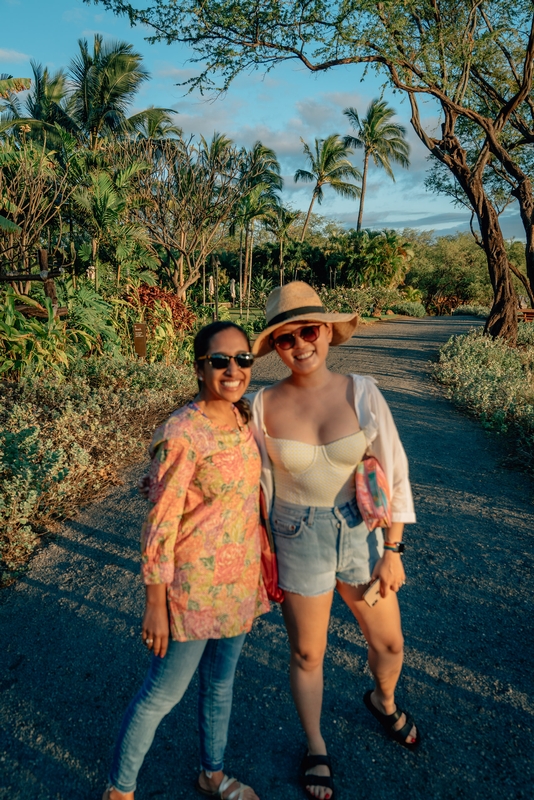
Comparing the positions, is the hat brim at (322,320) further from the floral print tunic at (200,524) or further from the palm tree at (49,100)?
the palm tree at (49,100)

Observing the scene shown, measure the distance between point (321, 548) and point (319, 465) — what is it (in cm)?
29

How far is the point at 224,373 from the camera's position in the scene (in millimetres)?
1683

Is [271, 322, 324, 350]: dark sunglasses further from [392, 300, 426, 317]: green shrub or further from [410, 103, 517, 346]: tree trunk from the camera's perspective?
[392, 300, 426, 317]: green shrub

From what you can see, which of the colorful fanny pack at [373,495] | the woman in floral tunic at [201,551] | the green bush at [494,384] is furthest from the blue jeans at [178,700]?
the green bush at [494,384]

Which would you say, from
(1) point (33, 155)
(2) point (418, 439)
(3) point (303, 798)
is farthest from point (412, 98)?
(3) point (303, 798)

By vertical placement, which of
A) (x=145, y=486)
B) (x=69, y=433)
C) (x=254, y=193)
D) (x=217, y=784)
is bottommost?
(x=217, y=784)

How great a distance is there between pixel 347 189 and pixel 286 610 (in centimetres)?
3636

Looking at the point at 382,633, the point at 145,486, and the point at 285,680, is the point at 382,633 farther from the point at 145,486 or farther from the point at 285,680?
the point at 145,486

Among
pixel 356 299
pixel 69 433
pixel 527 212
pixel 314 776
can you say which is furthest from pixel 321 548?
pixel 356 299

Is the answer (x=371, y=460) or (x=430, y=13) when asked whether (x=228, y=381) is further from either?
(x=430, y=13)

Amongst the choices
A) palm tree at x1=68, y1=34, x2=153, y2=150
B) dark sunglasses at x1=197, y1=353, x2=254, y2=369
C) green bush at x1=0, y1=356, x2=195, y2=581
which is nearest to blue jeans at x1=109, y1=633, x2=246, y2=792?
Result: dark sunglasses at x1=197, y1=353, x2=254, y2=369

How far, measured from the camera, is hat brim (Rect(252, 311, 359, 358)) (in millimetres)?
1862

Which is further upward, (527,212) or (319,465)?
(527,212)

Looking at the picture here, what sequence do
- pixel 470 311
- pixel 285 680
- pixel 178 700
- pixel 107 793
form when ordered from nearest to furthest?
1. pixel 178 700
2. pixel 107 793
3. pixel 285 680
4. pixel 470 311
